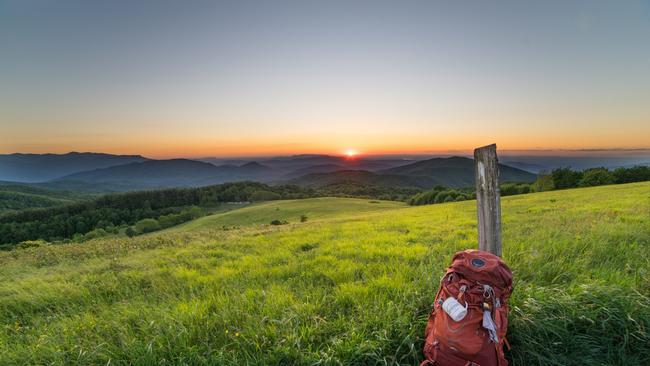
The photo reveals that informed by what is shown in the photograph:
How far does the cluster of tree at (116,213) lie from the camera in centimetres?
8444

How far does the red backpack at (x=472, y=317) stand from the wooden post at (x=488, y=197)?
43.2 inches

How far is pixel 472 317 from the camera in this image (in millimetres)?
2996

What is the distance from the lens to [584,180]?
58.0 meters

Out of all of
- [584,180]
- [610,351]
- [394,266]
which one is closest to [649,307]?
[610,351]

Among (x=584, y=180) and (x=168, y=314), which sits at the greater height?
(x=168, y=314)

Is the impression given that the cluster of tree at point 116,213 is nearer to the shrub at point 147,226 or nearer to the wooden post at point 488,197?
the shrub at point 147,226

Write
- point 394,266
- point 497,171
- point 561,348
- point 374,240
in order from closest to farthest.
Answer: point 561,348
point 497,171
point 394,266
point 374,240

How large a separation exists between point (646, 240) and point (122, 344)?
11.4 meters

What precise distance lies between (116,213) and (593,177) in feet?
464

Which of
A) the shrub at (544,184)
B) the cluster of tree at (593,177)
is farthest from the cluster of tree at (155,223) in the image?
the cluster of tree at (593,177)

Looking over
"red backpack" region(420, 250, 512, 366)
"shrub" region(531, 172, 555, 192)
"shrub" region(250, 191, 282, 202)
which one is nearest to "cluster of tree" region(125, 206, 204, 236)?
"shrub" region(250, 191, 282, 202)

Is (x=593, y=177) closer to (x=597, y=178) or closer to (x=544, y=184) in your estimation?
(x=597, y=178)

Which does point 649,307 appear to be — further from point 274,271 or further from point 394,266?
point 274,271

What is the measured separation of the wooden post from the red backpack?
1097 millimetres
